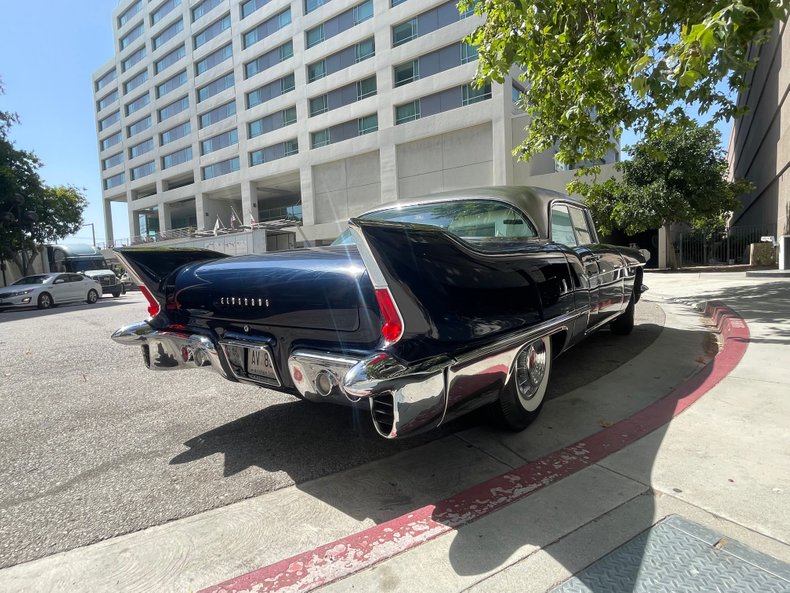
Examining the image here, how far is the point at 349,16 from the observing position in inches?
1206

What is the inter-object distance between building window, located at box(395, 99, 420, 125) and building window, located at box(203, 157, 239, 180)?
16495mm

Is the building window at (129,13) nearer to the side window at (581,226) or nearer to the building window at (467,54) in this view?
the building window at (467,54)

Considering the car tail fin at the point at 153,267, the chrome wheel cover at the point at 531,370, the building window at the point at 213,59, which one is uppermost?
the building window at the point at 213,59

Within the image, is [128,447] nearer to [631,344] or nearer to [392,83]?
[631,344]

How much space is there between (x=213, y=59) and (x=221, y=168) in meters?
9.26

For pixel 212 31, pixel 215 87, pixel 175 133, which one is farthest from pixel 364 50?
pixel 175 133

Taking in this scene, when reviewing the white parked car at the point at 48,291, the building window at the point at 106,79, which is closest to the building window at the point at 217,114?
the building window at the point at 106,79

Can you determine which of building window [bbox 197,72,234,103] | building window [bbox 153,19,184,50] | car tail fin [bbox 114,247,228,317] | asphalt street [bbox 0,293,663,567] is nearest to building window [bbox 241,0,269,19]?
building window [bbox 197,72,234,103]

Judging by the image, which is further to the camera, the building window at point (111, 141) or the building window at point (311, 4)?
the building window at point (111, 141)

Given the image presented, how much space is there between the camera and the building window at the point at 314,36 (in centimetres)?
3222

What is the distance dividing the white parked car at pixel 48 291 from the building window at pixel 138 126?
1477 inches

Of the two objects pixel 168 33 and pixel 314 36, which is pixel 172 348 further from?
pixel 168 33

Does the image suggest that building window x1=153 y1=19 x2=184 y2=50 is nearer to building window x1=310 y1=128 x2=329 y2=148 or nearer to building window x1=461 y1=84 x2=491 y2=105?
building window x1=310 y1=128 x2=329 y2=148

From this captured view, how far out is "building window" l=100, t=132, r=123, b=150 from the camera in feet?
174
